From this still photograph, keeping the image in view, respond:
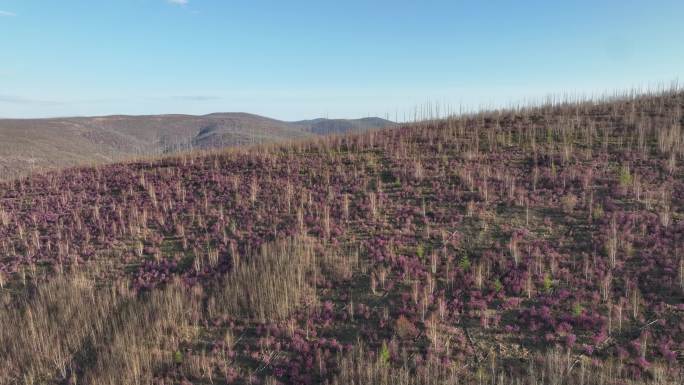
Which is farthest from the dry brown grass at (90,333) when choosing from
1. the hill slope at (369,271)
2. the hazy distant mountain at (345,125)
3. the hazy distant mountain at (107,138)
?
the hazy distant mountain at (345,125)

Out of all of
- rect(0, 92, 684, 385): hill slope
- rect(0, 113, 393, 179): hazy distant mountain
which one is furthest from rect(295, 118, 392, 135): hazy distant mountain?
rect(0, 92, 684, 385): hill slope

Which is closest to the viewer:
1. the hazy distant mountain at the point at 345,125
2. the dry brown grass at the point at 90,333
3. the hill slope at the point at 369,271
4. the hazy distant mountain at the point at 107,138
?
the hill slope at the point at 369,271

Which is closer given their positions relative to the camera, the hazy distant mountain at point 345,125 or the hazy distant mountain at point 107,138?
the hazy distant mountain at point 345,125

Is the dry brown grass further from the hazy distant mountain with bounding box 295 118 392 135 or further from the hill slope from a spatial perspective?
the hazy distant mountain with bounding box 295 118 392 135

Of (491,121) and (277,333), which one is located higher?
(491,121)

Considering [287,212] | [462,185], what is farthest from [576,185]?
[287,212]

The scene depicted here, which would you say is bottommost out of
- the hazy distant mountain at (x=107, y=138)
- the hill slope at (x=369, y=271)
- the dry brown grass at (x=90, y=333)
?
the dry brown grass at (x=90, y=333)

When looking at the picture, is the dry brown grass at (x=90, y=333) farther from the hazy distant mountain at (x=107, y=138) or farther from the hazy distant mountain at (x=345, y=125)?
the hazy distant mountain at (x=345, y=125)

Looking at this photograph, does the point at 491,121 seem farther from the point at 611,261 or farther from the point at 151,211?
the point at 151,211

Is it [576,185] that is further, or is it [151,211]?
[151,211]
